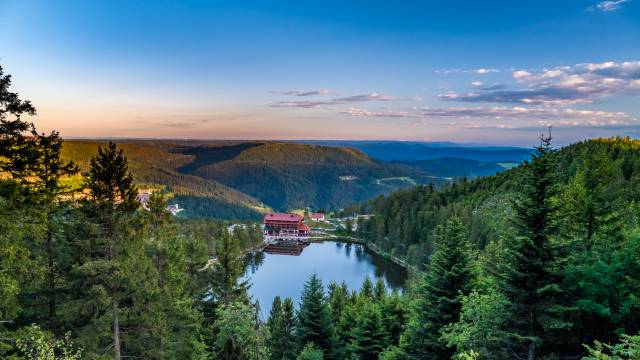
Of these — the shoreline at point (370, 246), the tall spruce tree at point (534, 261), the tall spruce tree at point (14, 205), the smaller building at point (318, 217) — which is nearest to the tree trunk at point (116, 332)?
the tall spruce tree at point (14, 205)

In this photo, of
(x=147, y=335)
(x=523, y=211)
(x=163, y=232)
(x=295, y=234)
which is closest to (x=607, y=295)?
(x=523, y=211)

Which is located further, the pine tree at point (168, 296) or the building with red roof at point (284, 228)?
the building with red roof at point (284, 228)

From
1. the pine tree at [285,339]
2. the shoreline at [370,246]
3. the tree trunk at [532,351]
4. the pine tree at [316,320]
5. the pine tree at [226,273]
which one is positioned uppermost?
the tree trunk at [532,351]

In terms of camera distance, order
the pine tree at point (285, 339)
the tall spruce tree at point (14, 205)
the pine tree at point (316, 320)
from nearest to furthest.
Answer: the tall spruce tree at point (14, 205) → the pine tree at point (316, 320) → the pine tree at point (285, 339)

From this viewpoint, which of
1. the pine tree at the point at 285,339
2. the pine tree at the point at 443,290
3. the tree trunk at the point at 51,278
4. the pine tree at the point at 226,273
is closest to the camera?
the tree trunk at the point at 51,278

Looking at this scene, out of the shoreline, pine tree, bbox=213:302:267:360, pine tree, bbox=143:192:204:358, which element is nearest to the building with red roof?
the shoreline

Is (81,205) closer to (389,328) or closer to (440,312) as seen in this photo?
(440,312)

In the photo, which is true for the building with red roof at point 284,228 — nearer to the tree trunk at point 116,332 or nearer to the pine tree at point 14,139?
the tree trunk at point 116,332

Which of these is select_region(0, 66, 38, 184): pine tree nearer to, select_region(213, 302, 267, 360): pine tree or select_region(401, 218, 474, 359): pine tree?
select_region(213, 302, 267, 360): pine tree
